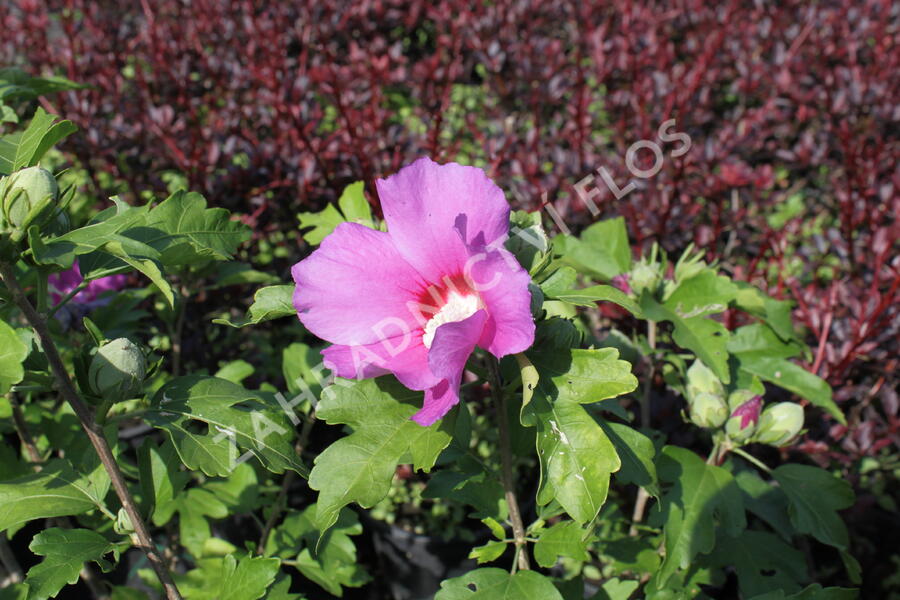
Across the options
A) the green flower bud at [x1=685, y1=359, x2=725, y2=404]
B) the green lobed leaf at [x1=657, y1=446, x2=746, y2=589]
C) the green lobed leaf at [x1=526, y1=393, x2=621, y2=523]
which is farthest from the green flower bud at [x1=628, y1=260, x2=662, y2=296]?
the green lobed leaf at [x1=526, y1=393, x2=621, y2=523]

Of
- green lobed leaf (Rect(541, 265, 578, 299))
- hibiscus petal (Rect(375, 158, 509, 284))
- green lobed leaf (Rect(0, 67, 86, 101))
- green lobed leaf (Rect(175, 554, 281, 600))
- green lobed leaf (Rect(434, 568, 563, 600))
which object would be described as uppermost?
green lobed leaf (Rect(0, 67, 86, 101))

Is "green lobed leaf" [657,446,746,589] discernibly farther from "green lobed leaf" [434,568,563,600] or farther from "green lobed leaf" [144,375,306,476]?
"green lobed leaf" [144,375,306,476]

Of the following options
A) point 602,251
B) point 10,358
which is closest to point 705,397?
point 602,251

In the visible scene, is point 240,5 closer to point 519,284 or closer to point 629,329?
point 629,329

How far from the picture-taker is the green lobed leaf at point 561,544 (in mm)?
1028

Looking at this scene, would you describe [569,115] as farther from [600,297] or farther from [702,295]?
[600,297]

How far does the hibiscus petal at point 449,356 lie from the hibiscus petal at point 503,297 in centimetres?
2

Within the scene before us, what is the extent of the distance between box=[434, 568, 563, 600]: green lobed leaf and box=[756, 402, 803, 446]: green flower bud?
0.49 metres

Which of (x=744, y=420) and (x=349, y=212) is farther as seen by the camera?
(x=744, y=420)

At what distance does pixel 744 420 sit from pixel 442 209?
727 millimetres

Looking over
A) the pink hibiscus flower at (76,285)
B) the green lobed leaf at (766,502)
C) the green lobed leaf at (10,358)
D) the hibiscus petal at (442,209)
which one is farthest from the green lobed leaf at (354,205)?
the green lobed leaf at (766,502)

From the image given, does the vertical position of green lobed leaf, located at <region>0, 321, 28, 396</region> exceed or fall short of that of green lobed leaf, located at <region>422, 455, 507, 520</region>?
it exceeds it

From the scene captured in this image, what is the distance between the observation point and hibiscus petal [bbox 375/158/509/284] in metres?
0.83

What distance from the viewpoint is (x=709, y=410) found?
1.25 m
